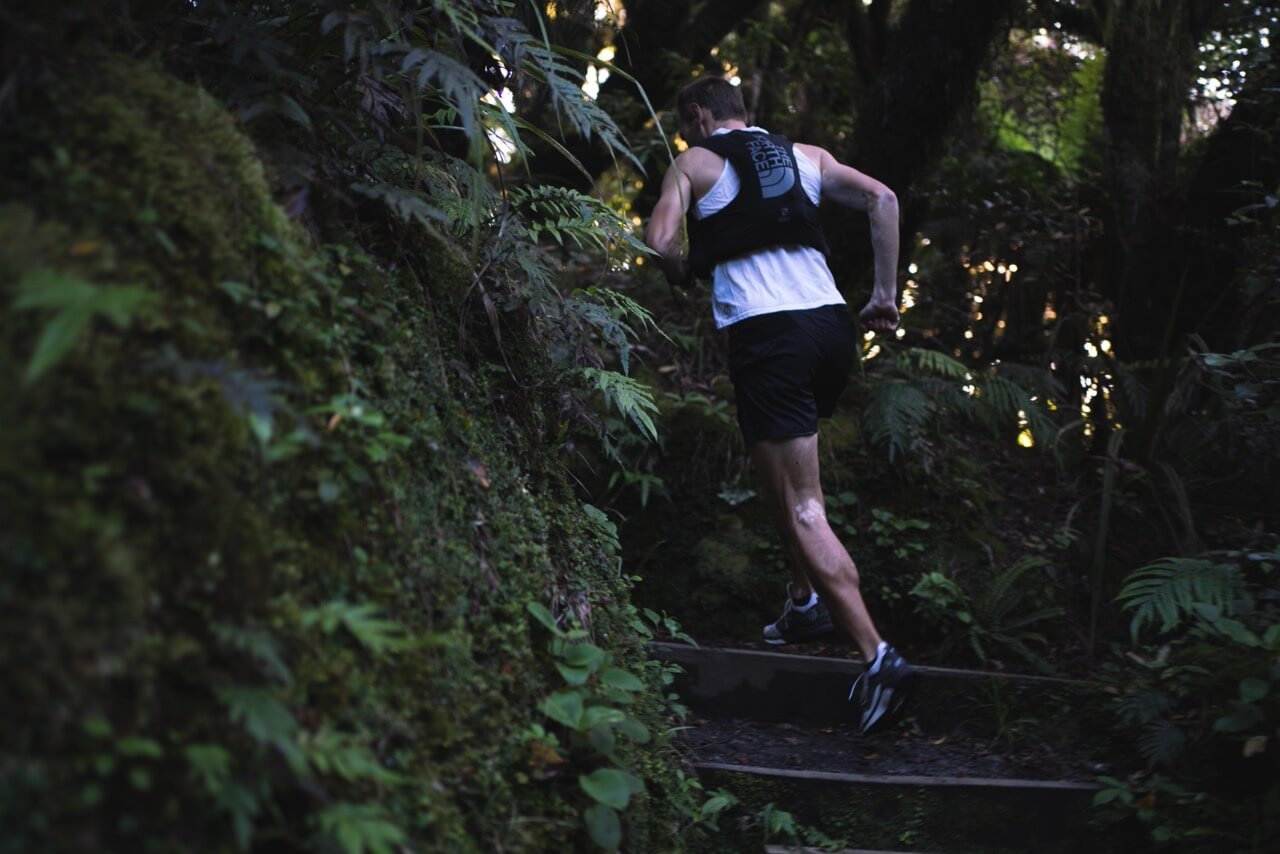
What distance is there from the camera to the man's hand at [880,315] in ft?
12.8

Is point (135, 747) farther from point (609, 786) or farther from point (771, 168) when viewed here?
point (771, 168)

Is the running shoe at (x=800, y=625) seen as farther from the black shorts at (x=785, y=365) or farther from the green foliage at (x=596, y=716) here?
the green foliage at (x=596, y=716)

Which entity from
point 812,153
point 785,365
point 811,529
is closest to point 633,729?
point 811,529

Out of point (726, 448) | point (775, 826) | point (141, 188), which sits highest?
point (141, 188)

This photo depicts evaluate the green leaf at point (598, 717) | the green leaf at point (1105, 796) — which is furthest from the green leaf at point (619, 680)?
the green leaf at point (1105, 796)

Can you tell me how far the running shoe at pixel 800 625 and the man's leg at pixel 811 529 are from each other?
39cm

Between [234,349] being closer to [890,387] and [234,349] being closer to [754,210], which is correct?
[754,210]

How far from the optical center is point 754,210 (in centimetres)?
374

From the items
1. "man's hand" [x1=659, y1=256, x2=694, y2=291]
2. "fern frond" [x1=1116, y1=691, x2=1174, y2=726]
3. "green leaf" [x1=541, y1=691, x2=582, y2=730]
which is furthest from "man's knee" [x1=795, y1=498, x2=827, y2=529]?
"green leaf" [x1=541, y1=691, x2=582, y2=730]

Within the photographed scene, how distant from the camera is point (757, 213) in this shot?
373 cm

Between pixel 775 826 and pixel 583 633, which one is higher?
pixel 583 633

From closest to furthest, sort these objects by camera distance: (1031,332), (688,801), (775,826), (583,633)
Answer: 1. (583,633)
2. (688,801)
3. (775,826)
4. (1031,332)

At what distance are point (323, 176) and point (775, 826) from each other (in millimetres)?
2278

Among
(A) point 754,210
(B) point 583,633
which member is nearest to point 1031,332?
(A) point 754,210
